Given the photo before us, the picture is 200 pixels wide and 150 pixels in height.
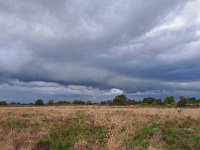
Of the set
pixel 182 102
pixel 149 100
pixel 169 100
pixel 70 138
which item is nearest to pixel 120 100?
pixel 149 100

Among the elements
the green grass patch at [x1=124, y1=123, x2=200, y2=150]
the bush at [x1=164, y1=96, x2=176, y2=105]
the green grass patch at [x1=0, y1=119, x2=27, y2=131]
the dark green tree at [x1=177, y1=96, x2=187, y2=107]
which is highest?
the bush at [x1=164, y1=96, x2=176, y2=105]

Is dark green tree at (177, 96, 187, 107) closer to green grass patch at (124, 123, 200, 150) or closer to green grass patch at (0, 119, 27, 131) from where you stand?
green grass patch at (0, 119, 27, 131)

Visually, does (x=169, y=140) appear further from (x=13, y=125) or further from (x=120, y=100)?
(x=120, y=100)

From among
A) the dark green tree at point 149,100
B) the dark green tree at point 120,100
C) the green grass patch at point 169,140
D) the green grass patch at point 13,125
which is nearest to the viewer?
the green grass patch at point 169,140

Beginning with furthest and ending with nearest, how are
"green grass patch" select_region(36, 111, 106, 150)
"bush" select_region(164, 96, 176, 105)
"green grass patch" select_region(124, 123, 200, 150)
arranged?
1. "bush" select_region(164, 96, 176, 105)
2. "green grass patch" select_region(124, 123, 200, 150)
3. "green grass patch" select_region(36, 111, 106, 150)

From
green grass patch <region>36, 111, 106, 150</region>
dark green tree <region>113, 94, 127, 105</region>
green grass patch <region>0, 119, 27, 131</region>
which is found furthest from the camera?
dark green tree <region>113, 94, 127, 105</region>

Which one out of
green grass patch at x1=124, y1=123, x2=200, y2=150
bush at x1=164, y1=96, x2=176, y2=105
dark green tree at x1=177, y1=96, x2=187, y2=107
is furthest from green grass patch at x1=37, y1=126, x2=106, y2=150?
bush at x1=164, y1=96, x2=176, y2=105

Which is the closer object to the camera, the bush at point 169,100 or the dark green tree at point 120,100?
the bush at point 169,100

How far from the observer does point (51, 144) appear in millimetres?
12977

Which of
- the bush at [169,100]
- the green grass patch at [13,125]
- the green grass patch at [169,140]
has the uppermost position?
the bush at [169,100]

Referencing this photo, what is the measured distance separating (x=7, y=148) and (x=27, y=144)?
1.37 m

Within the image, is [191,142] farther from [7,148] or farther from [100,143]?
[7,148]

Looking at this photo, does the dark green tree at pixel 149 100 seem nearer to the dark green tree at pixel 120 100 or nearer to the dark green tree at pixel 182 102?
the dark green tree at pixel 120 100

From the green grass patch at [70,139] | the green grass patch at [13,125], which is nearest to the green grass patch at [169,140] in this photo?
the green grass patch at [70,139]
